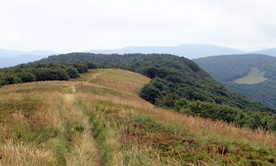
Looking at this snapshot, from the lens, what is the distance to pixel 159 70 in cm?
9344

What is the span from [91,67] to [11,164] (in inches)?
2834

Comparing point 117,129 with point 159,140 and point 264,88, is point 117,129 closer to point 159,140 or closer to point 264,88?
point 159,140

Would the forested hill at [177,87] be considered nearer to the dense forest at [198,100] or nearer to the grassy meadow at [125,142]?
the dense forest at [198,100]

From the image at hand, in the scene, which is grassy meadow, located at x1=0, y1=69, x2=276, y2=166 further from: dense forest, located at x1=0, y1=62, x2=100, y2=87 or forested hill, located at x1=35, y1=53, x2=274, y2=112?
forested hill, located at x1=35, y1=53, x2=274, y2=112

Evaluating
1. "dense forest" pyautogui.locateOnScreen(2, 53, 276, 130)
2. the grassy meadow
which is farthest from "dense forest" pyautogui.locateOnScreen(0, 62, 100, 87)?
the grassy meadow

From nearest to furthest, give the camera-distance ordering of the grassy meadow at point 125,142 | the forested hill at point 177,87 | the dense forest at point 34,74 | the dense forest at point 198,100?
the grassy meadow at point 125,142, the dense forest at point 198,100, the dense forest at point 34,74, the forested hill at point 177,87

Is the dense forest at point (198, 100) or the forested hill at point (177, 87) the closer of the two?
the dense forest at point (198, 100)

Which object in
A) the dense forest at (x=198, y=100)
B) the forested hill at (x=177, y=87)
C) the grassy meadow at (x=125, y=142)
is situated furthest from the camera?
the forested hill at (x=177, y=87)

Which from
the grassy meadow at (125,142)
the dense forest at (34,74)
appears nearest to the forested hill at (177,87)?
the dense forest at (34,74)

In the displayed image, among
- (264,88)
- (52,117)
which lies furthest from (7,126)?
(264,88)

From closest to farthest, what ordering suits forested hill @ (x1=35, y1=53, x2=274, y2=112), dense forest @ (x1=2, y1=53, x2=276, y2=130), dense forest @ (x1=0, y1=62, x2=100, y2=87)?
dense forest @ (x1=2, y1=53, x2=276, y2=130) → dense forest @ (x1=0, y1=62, x2=100, y2=87) → forested hill @ (x1=35, y1=53, x2=274, y2=112)

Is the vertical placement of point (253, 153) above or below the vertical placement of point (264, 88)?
above

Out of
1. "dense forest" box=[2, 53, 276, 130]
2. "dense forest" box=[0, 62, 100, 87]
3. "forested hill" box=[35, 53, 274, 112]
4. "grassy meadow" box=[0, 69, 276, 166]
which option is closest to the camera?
"grassy meadow" box=[0, 69, 276, 166]

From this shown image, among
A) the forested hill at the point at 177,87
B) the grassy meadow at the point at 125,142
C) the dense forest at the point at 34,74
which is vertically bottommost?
the forested hill at the point at 177,87
